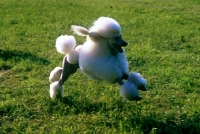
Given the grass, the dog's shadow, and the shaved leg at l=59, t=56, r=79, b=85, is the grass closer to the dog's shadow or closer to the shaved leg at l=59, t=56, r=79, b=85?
the dog's shadow

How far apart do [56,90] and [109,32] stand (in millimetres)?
1076

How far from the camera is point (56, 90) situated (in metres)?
4.00

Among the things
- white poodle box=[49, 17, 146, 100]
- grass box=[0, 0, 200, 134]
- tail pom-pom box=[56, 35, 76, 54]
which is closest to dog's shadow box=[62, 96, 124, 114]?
grass box=[0, 0, 200, 134]

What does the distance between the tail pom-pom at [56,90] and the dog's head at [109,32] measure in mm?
905

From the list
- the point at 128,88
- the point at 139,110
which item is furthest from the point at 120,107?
the point at 128,88

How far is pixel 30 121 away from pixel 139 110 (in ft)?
3.79

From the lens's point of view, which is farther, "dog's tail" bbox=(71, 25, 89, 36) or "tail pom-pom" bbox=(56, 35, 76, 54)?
"tail pom-pom" bbox=(56, 35, 76, 54)

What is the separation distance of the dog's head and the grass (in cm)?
79

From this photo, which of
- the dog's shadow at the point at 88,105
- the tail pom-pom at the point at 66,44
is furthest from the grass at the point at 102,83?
the tail pom-pom at the point at 66,44

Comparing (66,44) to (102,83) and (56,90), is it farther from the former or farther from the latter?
(102,83)

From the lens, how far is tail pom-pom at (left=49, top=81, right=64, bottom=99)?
13.1ft

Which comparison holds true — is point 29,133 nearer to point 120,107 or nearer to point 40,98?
point 40,98

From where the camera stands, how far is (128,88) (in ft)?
11.2

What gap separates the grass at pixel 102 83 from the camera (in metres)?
3.56
